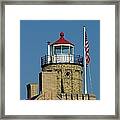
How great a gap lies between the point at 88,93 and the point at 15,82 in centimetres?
30

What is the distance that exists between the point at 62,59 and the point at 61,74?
0.06 meters

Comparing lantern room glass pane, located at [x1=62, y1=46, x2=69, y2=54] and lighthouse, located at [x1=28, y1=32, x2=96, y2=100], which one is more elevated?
lantern room glass pane, located at [x1=62, y1=46, x2=69, y2=54]

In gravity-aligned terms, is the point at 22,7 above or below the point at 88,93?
above

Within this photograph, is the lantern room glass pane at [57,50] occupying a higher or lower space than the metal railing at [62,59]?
higher

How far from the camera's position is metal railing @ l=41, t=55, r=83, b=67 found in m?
1.13

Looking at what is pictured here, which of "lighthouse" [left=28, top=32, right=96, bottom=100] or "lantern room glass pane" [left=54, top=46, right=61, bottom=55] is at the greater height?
"lantern room glass pane" [left=54, top=46, right=61, bottom=55]

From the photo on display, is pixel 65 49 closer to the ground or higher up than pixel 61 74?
higher up

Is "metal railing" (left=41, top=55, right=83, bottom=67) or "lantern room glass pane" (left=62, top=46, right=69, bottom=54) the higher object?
"lantern room glass pane" (left=62, top=46, right=69, bottom=54)

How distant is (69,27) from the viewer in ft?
3.74

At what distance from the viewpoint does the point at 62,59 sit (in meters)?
1.14

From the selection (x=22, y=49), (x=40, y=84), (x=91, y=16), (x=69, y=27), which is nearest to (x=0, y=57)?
(x=22, y=49)

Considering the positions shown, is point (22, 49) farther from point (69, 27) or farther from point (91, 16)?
Answer: point (91, 16)

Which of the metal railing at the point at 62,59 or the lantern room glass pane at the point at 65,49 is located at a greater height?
the lantern room glass pane at the point at 65,49

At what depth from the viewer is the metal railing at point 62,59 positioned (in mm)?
1131
